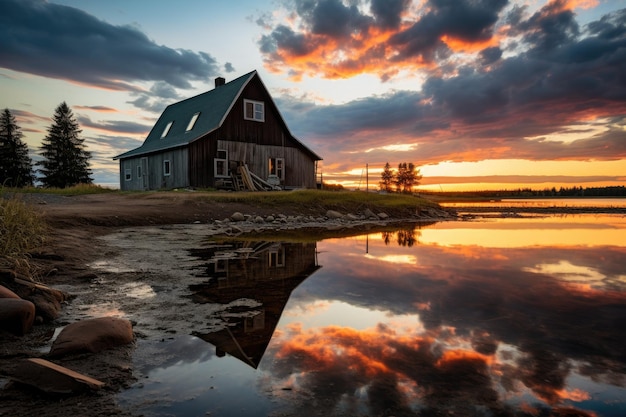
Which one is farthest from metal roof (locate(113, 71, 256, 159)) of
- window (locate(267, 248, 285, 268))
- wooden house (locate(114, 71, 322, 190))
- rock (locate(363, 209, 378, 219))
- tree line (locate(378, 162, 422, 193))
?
tree line (locate(378, 162, 422, 193))

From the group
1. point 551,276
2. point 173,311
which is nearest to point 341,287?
point 173,311

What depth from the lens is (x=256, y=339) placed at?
136 inches

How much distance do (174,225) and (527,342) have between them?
41.4ft

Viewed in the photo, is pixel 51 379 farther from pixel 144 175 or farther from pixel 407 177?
pixel 407 177

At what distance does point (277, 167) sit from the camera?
28734mm

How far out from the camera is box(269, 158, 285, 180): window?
2855 cm

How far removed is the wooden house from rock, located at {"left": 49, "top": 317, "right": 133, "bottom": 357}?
22.0 meters

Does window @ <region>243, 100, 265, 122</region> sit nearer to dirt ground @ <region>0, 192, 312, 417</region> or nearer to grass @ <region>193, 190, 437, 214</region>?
grass @ <region>193, 190, 437, 214</region>

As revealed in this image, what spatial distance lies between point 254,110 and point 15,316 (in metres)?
25.6

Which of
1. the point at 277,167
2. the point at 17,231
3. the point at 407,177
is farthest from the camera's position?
the point at 407,177

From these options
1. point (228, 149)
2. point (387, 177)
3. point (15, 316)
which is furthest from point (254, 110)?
point (387, 177)

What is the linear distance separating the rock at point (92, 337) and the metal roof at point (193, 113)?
22.3 metres

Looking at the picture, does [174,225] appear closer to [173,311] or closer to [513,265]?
[173,311]

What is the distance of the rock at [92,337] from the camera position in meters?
3.02
